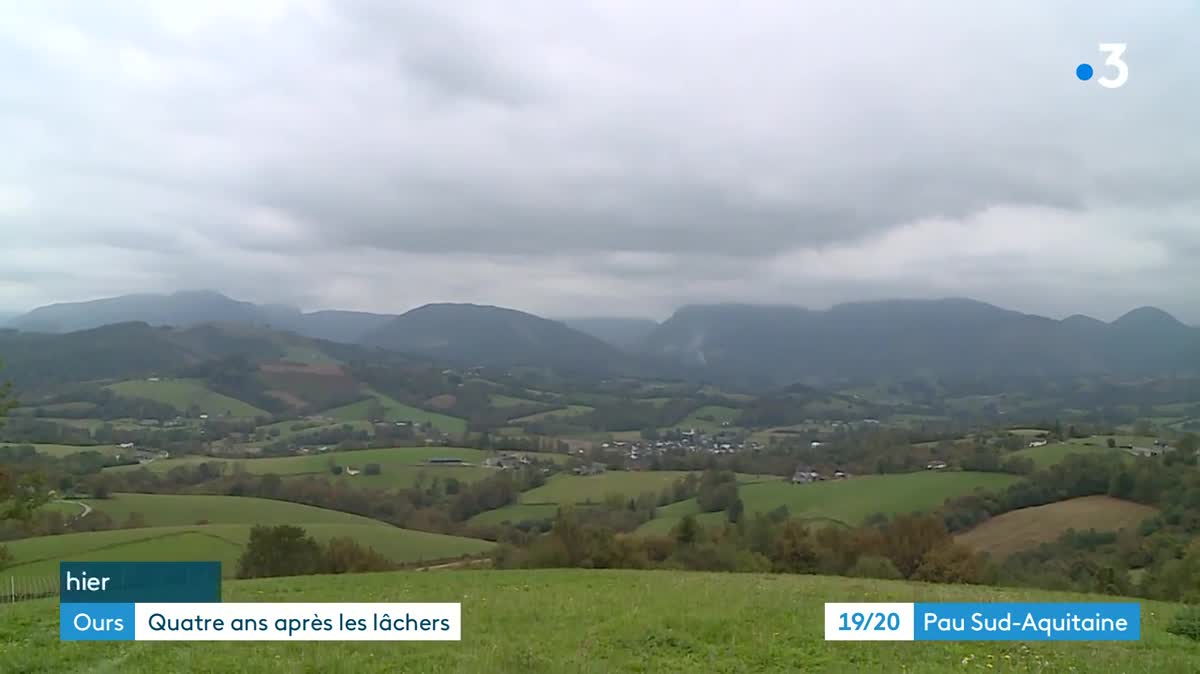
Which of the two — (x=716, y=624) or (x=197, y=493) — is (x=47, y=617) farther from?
(x=197, y=493)

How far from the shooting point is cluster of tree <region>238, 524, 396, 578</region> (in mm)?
32344

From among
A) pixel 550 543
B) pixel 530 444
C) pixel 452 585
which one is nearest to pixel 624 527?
pixel 550 543

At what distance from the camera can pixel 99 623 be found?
451 inches

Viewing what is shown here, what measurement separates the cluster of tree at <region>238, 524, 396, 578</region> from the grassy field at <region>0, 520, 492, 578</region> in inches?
129

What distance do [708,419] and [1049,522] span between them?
124 m

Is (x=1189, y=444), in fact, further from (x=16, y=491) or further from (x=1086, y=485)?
(x=16, y=491)

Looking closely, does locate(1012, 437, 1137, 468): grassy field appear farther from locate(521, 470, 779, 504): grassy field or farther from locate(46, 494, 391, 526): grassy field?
locate(46, 494, 391, 526): grassy field

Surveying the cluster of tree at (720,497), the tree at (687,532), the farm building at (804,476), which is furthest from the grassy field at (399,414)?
the tree at (687,532)

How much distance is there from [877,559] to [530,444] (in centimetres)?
9779

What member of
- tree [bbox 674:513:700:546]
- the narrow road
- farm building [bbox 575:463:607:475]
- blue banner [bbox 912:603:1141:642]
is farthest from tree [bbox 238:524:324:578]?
farm building [bbox 575:463:607:475]

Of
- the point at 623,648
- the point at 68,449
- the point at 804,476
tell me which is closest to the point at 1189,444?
the point at 804,476

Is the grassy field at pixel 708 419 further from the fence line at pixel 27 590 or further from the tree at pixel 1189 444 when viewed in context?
the fence line at pixel 27 590

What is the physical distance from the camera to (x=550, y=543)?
34.5m
